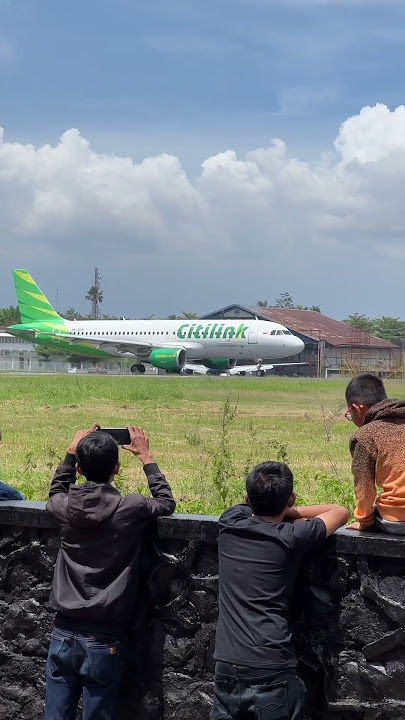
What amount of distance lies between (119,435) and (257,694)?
134 centimetres

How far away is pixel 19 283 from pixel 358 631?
200 feet

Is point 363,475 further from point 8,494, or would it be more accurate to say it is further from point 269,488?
point 8,494

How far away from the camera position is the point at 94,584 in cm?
381

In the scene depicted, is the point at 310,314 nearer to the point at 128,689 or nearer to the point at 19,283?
the point at 19,283

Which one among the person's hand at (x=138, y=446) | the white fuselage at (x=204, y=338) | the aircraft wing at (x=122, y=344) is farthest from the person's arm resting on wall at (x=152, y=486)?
the aircraft wing at (x=122, y=344)

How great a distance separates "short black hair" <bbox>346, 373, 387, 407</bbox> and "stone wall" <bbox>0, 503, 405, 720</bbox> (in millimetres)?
776

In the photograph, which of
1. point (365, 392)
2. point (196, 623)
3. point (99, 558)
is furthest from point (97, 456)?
point (365, 392)

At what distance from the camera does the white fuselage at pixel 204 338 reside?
52.7m

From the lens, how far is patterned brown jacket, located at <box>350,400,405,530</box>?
3.84 metres

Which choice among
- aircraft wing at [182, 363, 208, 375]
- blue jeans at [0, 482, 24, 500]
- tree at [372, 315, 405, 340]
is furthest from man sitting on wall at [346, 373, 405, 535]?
tree at [372, 315, 405, 340]

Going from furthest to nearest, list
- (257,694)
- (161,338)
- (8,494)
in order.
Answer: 1. (161,338)
2. (8,494)
3. (257,694)

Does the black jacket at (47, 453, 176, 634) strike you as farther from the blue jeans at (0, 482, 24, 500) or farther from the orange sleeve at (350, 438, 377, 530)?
the orange sleeve at (350, 438, 377, 530)

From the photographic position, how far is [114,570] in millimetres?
3818

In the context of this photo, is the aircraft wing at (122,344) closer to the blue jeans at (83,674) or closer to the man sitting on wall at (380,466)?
the man sitting on wall at (380,466)
